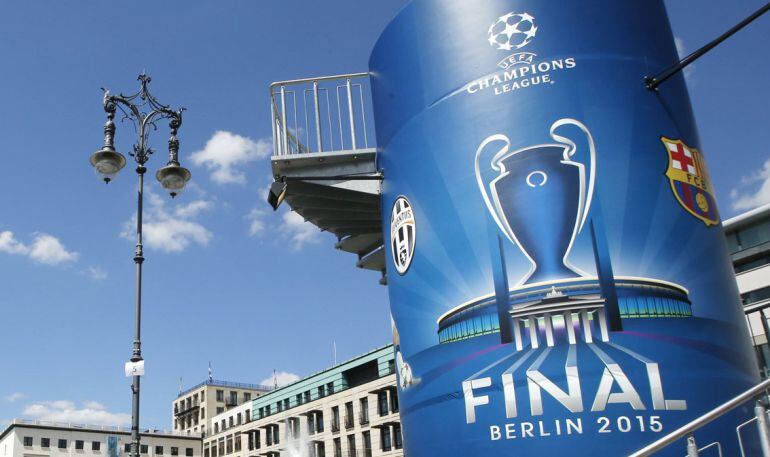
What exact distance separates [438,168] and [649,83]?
4153 mm

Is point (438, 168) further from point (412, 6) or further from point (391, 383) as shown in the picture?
point (391, 383)

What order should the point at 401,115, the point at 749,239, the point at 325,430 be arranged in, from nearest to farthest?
1. the point at 401,115
2. the point at 749,239
3. the point at 325,430

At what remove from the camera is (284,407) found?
91875mm

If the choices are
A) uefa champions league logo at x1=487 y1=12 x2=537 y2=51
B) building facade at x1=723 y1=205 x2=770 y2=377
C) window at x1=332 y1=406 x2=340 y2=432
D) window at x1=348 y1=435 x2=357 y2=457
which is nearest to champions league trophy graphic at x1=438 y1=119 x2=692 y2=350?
uefa champions league logo at x1=487 y1=12 x2=537 y2=51

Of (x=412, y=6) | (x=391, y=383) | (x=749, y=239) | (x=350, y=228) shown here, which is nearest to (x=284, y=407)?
(x=391, y=383)

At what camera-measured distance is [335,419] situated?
82.0 m

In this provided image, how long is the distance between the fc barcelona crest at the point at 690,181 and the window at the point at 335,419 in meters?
70.4

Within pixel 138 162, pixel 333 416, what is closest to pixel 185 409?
pixel 333 416

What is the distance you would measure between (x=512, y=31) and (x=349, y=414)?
68911mm

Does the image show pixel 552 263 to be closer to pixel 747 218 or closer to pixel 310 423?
pixel 747 218

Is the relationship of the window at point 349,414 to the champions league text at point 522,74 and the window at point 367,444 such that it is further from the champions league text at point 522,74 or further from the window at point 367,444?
the champions league text at point 522,74

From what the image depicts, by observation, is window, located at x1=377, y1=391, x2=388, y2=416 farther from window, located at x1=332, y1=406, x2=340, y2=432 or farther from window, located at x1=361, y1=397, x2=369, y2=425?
window, located at x1=332, y1=406, x2=340, y2=432

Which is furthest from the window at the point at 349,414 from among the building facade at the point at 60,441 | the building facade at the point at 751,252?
the building facade at the point at 751,252

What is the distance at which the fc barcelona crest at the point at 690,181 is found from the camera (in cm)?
1395
